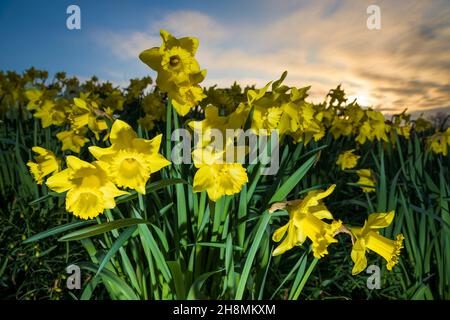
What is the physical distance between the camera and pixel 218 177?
127 centimetres

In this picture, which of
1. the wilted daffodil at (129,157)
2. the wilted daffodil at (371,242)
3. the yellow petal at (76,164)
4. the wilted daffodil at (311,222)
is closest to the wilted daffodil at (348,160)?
the wilted daffodil at (371,242)

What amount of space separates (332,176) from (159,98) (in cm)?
164

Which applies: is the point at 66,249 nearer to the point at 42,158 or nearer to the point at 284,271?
the point at 42,158

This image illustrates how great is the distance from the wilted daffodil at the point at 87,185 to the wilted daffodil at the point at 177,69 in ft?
1.26

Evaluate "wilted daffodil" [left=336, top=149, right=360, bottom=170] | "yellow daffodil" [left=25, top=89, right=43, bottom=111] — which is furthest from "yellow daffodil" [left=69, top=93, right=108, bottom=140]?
"wilted daffodil" [left=336, top=149, right=360, bottom=170]

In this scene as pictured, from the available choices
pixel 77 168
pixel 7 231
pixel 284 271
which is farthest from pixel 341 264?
pixel 7 231

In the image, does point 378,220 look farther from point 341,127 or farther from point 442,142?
point 341,127

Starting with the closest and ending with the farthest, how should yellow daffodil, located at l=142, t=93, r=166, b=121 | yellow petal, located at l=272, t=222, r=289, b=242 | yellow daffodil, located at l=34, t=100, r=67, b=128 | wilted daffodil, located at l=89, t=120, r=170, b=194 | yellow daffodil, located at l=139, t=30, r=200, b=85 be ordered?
wilted daffodil, located at l=89, t=120, r=170, b=194, yellow petal, located at l=272, t=222, r=289, b=242, yellow daffodil, located at l=139, t=30, r=200, b=85, yellow daffodil, located at l=34, t=100, r=67, b=128, yellow daffodil, located at l=142, t=93, r=166, b=121

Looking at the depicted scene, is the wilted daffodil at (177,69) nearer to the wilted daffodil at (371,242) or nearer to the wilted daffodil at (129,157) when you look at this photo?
the wilted daffodil at (129,157)

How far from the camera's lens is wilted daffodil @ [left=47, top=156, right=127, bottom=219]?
125 cm

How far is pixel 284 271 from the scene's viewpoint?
7.39 feet

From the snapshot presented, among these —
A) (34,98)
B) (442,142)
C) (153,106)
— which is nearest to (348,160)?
(442,142)

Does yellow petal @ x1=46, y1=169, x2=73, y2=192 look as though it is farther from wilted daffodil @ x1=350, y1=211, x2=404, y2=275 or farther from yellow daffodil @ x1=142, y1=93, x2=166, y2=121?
yellow daffodil @ x1=142, y1=93, x2=166, y2=121

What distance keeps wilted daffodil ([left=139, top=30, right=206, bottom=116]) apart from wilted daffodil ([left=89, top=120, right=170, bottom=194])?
273 millimetres
